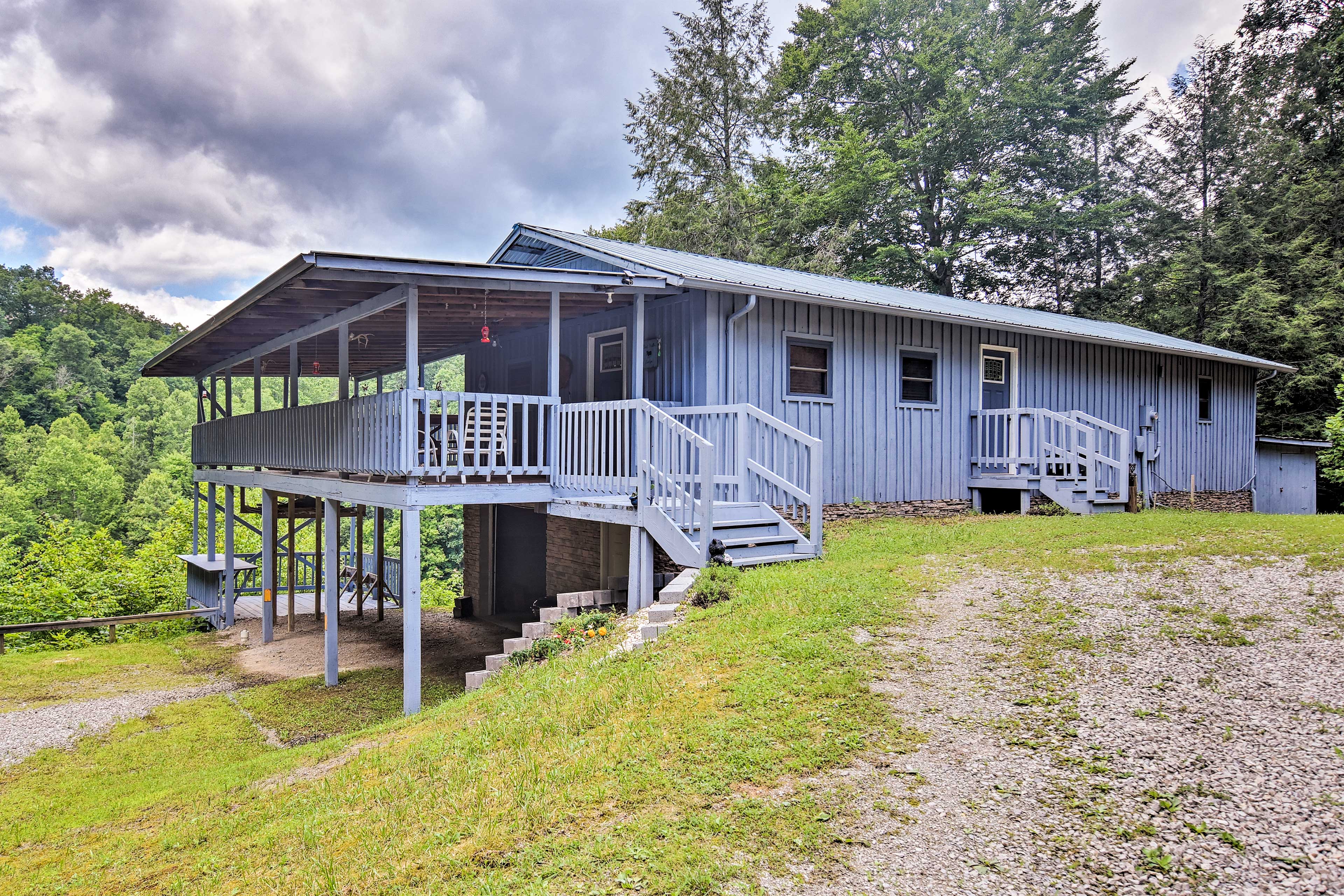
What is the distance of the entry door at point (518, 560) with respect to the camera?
14.4 metres

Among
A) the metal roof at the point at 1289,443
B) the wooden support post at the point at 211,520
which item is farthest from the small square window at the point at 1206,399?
the wooden support post at the point at 211,520

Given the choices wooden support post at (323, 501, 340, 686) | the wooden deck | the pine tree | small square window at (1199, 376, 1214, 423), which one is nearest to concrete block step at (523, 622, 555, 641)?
wooden support post at (323, 501, 340, 686)

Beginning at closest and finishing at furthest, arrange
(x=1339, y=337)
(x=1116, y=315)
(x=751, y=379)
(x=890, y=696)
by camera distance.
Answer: (x=890, y=696) < (x=751, y=379) < (x=1339, y=337) < (x=1116, y=315)

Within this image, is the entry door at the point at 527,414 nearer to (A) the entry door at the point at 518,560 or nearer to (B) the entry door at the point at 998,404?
(A) the entry door at the point at 518,560

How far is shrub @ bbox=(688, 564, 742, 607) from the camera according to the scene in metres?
6.51

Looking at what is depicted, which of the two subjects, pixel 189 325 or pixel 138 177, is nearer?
pixel 138 177

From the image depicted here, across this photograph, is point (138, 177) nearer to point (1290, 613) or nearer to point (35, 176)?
point (35, 176)

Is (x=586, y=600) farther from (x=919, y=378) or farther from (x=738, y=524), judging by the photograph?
(x=919, y=378)

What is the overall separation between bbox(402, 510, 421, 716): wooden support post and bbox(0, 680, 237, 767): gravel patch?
373 centimetres

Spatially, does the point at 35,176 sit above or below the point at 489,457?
above

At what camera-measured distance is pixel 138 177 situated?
132 feet

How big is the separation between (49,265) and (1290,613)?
9520cm

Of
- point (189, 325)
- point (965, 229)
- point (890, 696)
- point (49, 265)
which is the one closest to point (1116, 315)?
point (965, 229)

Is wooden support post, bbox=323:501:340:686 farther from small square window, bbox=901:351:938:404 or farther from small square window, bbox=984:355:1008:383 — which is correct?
small square window, bbox=984:355:1008:383
